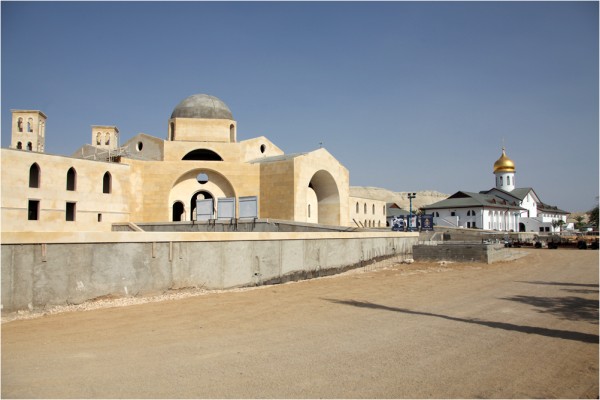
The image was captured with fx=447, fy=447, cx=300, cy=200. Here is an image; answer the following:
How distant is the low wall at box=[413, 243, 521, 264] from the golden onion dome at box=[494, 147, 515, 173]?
53.2 meters

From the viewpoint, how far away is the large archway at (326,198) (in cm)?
2977

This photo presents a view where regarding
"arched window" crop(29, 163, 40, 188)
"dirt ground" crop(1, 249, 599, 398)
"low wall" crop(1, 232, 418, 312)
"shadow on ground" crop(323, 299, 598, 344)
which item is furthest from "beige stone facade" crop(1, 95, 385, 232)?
"shadow on ground" crop(323, 299, 598, 344)

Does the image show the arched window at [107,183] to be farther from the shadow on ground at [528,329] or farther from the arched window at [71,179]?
the shadow on ground at [528,329]

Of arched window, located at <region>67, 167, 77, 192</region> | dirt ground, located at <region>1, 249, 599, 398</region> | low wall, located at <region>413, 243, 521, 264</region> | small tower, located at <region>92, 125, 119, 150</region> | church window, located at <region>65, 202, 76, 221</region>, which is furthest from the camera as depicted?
small tower, located at <region>92, 125, 119, 150</region>

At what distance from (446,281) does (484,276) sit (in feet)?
7.29

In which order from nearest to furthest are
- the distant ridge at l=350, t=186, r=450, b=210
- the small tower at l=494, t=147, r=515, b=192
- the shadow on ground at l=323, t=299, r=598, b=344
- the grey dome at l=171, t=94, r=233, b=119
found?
1. the shadow on ground at l=323, t=299, r=598, b=344
2. the grey dome at l=171, t=94, r=233, b=119
3. the small tower at l=494, t=147, r=515, b=192
4. the distant ridge at l=350, t=186, r=450, b=210

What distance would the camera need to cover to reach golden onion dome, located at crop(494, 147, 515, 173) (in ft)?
226

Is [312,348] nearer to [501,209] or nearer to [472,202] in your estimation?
[472,202]

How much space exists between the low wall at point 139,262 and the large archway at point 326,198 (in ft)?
48.8

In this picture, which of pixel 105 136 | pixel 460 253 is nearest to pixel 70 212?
pixel 105 136

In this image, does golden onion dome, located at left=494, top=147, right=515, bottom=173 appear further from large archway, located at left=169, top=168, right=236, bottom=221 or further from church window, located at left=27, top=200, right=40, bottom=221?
church window, located at left=27, top=200, right=40, bottom=221

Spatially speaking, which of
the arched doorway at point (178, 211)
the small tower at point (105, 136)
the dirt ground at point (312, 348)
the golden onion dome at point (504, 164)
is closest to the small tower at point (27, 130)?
the small tower at point (105, 136)

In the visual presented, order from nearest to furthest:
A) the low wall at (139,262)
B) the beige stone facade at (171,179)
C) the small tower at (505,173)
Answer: the low wall at (139,262) → the beige stone facade at (171,179) → the small tower at (505,173)

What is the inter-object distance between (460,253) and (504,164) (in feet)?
183
